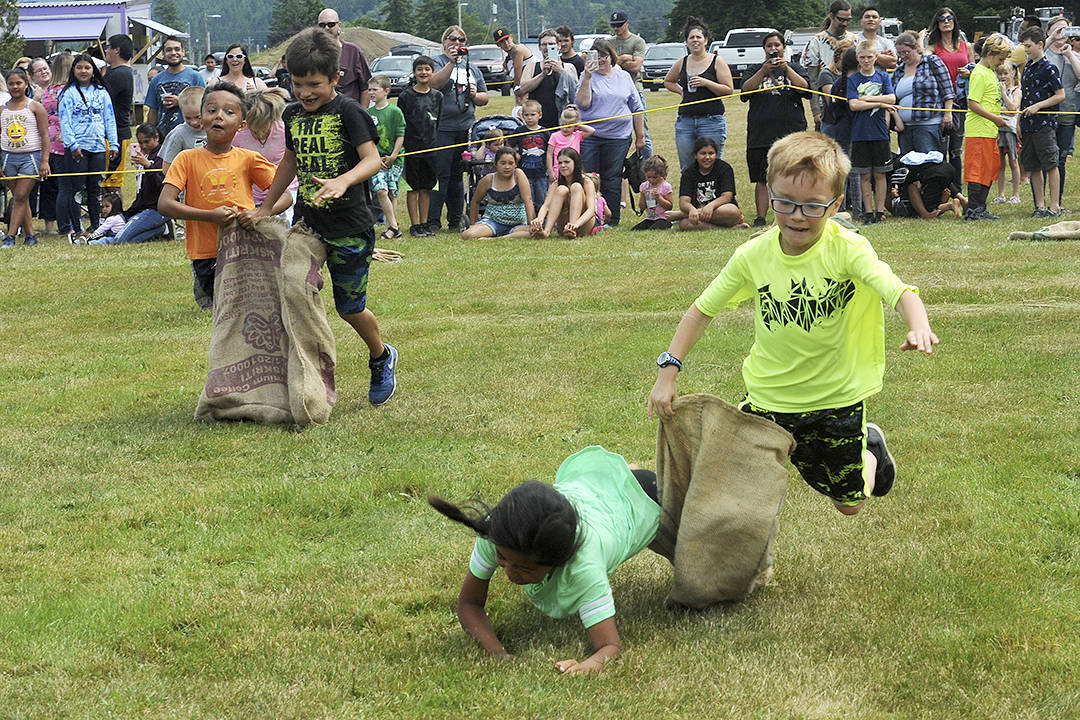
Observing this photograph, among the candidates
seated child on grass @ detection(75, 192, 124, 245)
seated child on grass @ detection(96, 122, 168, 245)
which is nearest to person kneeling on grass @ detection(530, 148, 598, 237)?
seated child on grass @ detection(96, 122, 168, 245)

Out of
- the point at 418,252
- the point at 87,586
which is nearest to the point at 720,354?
the point at 87,586

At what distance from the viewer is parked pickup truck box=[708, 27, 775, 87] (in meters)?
43.1

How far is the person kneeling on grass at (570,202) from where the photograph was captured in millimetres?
13617

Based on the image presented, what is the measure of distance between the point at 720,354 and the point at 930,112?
7649 mm

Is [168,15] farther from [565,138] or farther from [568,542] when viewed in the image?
[568,542]

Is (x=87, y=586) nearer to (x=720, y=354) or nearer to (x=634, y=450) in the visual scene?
(x=634, y=450)

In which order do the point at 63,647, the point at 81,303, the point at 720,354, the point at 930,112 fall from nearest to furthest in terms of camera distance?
the point at 63,647
the point at 720,354
the point at 81,303
the point at 930,112

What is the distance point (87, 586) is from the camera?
4.54 meters

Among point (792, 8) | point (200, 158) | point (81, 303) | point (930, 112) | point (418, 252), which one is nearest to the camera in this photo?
point (200, 158)

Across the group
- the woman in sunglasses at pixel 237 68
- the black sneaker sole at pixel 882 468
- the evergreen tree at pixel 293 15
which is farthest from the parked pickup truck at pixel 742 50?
the evergreen tree at pixel 293 15

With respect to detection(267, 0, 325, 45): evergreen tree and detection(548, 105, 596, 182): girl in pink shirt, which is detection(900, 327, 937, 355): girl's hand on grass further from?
detection(267, 0, 325, 45): evergreen tree

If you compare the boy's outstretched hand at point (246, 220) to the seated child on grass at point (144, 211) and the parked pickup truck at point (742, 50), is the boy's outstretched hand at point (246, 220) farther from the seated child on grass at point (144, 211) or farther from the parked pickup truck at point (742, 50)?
the parked pickup truck at point (742, 50)

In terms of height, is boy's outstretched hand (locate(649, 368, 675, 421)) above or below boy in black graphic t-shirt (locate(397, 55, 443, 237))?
below

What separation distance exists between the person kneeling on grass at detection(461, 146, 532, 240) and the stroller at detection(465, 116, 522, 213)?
0.63m
